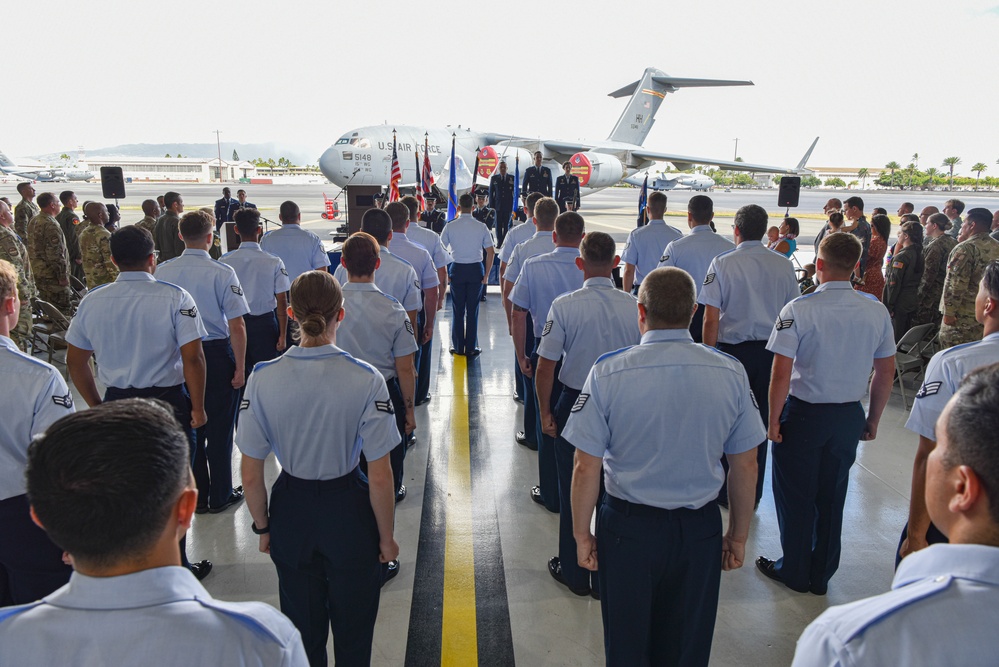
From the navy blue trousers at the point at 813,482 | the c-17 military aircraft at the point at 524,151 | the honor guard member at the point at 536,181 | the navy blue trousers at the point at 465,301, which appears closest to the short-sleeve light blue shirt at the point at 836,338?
the navy blue trousers at the point at 813,482

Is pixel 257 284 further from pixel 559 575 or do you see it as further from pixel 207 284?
pixel 559 575

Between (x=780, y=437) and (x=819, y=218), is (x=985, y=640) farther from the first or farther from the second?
(x=819, y=218)

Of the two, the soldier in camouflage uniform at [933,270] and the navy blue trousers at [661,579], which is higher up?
the soldier in camouflage uniform at [933,270]

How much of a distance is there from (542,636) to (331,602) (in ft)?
4.15

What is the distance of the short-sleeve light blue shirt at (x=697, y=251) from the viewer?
18.8 ft

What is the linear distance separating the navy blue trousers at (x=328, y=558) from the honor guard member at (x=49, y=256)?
7.64 m

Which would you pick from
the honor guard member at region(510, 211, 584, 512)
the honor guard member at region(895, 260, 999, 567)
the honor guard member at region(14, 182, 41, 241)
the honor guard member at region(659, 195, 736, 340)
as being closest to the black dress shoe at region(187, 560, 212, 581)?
the honor guard member at region(510, 211, 584, 512)

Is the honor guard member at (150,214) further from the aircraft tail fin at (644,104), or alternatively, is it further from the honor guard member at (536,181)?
the aircraft tail fin at (644,104)

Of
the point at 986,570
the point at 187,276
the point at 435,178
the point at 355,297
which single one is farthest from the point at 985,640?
the point at 435,178

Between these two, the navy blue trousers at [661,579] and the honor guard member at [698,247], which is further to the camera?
the honor guard member at [698,247]

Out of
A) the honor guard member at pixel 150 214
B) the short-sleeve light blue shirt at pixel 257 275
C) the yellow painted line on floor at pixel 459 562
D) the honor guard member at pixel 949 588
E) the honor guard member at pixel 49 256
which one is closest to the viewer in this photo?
the honor guard member at pixel 949 588

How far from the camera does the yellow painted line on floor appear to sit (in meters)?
3.21

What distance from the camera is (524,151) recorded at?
73.4ft

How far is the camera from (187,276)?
173 inches
